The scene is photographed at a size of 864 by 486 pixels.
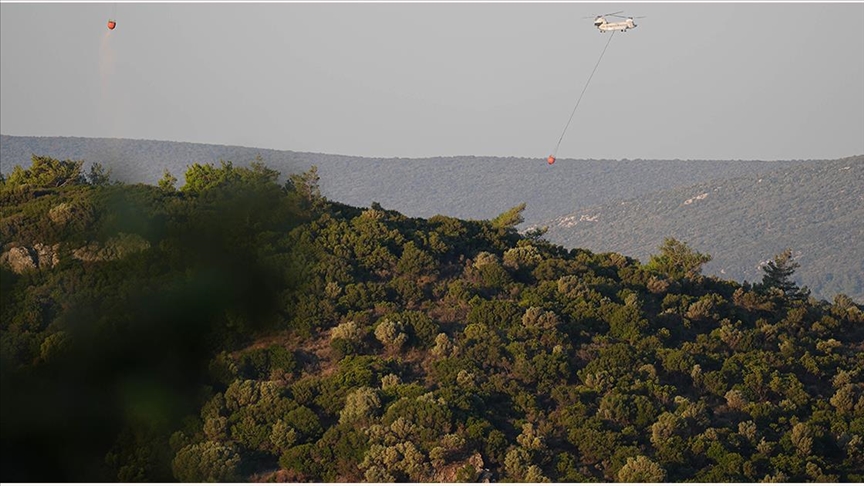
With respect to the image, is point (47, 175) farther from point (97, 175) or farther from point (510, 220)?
point (510, 220)

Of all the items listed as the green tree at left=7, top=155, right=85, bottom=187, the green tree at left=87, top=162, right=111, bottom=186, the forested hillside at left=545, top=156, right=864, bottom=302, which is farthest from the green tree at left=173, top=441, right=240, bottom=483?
the forested hillside at left=545, top=156, right=864, bottom=302

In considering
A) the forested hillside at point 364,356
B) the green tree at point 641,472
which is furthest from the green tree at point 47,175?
the green tree at point 641,472

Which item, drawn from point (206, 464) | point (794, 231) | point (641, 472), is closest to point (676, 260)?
point (641, 472)

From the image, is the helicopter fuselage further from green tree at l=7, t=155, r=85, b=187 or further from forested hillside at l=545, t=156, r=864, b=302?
forested hillside at l=545, t=156, r=864, b=302

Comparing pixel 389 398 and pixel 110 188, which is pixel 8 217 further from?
pixel 389 398

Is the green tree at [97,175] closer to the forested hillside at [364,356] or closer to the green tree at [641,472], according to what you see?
the forested hillside at [364,356]

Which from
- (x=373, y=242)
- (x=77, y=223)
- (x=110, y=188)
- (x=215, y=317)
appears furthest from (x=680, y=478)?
(x=110, y=188)

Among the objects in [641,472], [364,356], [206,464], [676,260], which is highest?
[676,260]

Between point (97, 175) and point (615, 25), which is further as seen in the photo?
point (97, 175)
